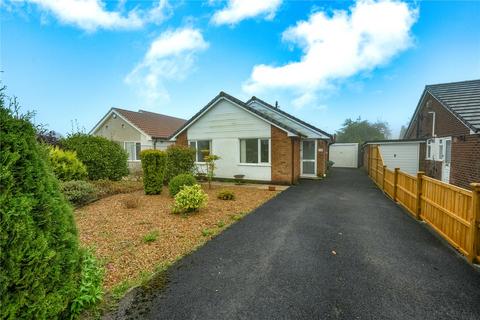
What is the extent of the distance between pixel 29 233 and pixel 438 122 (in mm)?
19147

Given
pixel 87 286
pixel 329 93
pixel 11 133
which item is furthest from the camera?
pixel 329 93

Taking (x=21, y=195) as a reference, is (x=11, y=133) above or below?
above

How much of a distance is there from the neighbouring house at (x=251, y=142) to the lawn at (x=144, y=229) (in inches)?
155

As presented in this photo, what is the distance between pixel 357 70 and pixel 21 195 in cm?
1847

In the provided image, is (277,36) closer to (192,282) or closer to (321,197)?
(321,197)

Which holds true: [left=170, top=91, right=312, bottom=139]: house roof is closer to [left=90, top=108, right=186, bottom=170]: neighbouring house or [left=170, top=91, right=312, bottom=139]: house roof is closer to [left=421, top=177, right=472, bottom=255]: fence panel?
[left=90, top=108, right=186, bottom=170]: neighbouring house

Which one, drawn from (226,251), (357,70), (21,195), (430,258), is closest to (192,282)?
(226,251)

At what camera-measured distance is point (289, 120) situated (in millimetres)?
16109

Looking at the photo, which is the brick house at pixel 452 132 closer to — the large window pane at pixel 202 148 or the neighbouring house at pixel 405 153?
the neighbouring house at pixel 405 153

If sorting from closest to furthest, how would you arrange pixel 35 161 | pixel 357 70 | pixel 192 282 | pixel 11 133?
pixel 11 133 < pixel 35 161 < pixel 192 282 < pixel 357 70

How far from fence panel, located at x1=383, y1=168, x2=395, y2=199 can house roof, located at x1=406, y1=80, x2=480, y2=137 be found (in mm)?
3605

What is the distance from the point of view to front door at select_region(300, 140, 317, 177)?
15391 millimetres

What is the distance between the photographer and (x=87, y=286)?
8.99 feet

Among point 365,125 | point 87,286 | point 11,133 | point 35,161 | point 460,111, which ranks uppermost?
point 365,125
